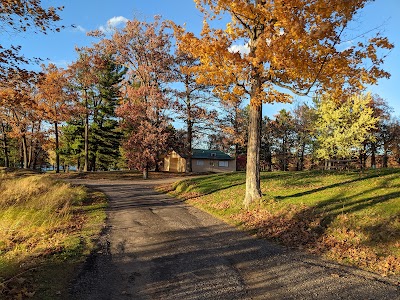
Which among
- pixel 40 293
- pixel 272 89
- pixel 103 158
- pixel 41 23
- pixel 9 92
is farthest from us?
pixel 103 158

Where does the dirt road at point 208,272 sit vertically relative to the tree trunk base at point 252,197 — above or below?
below

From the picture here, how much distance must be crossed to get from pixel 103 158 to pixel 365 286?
1912 inches

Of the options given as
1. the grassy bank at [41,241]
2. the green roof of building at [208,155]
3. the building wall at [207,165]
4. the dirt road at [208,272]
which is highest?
the green roof of building at [208,155]

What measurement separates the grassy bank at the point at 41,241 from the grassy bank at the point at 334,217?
4.59 meters

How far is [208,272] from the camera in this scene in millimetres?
5734

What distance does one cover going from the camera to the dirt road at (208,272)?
486 cm

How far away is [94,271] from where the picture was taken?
568 cm

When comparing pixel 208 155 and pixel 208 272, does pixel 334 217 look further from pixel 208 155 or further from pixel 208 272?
pixel 208 155

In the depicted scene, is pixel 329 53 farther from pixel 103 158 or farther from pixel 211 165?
pixel 103 158

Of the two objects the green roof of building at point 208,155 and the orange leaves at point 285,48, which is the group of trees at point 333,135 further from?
the orange leaves at point 285,48

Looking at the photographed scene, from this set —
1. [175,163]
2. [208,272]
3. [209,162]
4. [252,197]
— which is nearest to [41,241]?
[208,272]

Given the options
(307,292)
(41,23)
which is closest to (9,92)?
(41,23)

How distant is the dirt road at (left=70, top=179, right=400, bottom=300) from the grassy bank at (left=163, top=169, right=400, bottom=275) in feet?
2.07

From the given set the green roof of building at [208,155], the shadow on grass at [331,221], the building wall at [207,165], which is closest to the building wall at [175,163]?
the building wall at [207,165]
